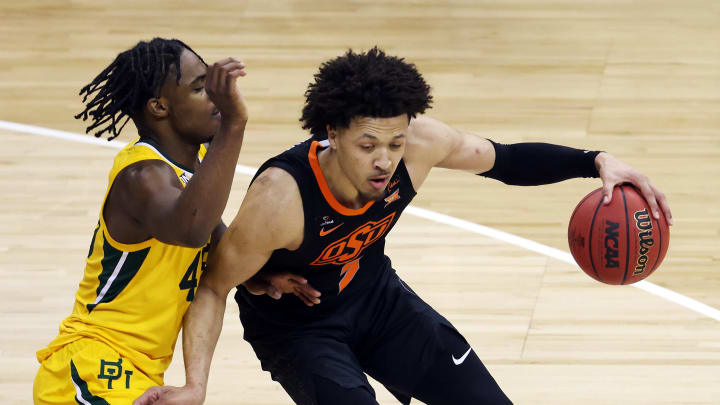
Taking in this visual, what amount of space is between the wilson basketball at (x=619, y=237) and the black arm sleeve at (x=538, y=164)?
0.41 feet

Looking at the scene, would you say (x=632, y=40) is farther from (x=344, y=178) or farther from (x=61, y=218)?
(x=344, y=178)

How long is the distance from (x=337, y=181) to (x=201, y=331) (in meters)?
0.60

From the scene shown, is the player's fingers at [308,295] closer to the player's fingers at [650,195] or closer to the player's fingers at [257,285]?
the player's fingers at [257,285]

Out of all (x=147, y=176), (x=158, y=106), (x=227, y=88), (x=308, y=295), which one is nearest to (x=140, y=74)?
(x=158, y=106)

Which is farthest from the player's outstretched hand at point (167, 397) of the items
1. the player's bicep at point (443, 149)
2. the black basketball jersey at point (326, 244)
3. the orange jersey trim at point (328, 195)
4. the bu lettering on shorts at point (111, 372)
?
the player's bicep at point (443, 149)

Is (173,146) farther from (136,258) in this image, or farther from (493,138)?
(493,138)

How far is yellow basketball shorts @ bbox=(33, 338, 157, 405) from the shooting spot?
3.07 meters

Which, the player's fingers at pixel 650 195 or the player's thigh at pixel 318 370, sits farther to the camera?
the player's fingers at pixel 650 195

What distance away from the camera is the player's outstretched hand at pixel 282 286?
342 cm

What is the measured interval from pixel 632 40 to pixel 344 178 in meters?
5.41

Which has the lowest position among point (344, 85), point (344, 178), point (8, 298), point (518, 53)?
point (8, 298)

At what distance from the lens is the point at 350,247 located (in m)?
3.46

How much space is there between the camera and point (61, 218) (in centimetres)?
600

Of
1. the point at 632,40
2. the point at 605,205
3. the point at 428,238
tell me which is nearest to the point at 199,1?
the point at 632,40
